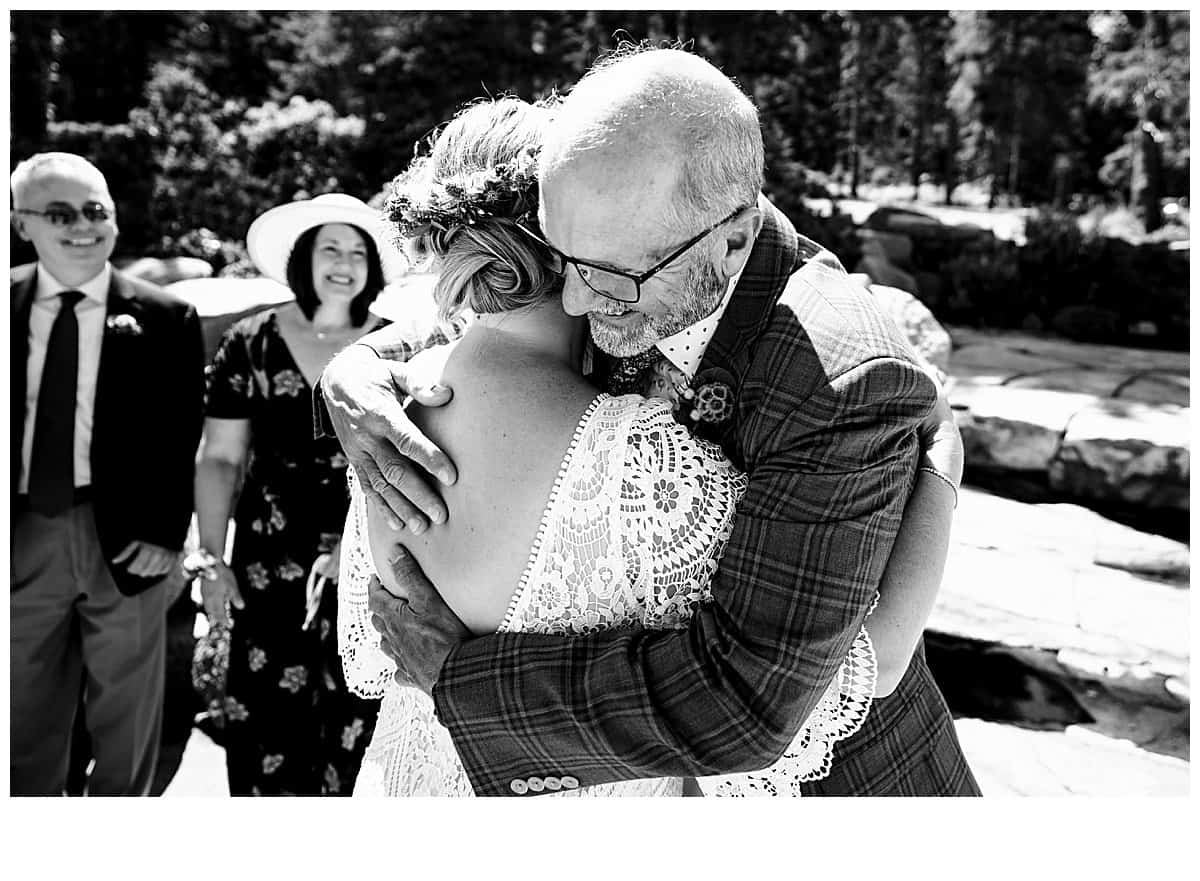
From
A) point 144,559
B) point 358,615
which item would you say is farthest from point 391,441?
point 144,559

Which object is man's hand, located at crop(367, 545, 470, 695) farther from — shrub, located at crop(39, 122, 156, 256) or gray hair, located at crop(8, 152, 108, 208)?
shrub, located at crop(39, 122, 156, 256)

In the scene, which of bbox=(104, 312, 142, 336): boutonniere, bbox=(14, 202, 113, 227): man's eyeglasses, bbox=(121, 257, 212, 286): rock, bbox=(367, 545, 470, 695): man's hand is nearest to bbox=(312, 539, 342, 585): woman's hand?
bbox=(104, 312, 142, 336): boutonniere

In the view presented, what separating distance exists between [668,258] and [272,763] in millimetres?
2228

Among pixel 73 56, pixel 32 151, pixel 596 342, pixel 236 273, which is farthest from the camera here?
pixel 73 56

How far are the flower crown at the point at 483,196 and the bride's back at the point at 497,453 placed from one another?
13 centimetres

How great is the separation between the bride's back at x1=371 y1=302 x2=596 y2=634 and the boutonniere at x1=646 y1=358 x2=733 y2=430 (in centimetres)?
10

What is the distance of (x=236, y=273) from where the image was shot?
29.0 feet

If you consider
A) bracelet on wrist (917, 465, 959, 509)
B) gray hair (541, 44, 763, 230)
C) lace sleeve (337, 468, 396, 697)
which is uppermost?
gray hair (541, 44, 763, 230)

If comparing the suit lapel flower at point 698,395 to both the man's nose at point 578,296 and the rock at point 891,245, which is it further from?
the rock at point 891,245

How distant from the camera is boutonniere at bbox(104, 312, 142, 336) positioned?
2.97 meters

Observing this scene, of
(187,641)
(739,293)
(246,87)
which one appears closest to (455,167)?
(739,293)

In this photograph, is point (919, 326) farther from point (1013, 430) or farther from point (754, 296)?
point (1013, 430)

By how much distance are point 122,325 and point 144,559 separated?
2.18 ft

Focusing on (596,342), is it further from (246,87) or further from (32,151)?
(246,87)
